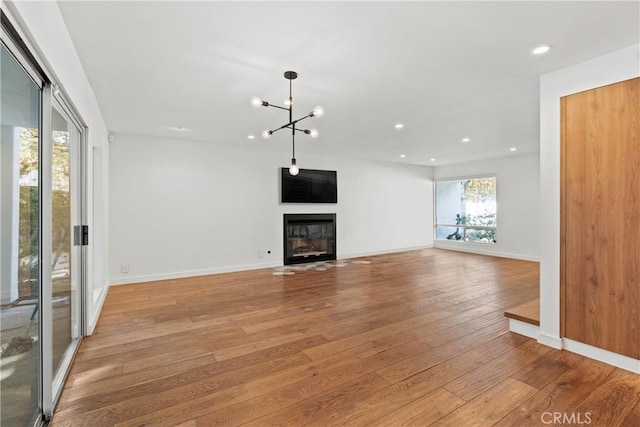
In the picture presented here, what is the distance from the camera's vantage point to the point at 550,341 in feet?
8.57

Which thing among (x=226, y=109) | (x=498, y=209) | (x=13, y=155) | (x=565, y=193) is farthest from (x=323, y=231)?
(x=13, y=155)

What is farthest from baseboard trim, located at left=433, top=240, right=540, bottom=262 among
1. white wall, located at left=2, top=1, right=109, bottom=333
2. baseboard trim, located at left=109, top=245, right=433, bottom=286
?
white wall, located at left=2, top=1, right=109, bottom=333

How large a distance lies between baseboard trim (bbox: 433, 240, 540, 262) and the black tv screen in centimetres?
388

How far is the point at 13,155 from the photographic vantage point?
141 centimetres

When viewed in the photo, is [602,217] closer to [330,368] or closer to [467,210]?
[330,368]

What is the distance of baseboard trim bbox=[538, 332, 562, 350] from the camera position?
2564 millimetres

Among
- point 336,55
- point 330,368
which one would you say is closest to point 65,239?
point 330,368

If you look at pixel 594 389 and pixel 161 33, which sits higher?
pixel 161 33

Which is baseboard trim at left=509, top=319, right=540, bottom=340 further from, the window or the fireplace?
the window

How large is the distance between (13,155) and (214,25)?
1.40 m

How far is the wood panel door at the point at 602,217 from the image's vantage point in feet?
7.29

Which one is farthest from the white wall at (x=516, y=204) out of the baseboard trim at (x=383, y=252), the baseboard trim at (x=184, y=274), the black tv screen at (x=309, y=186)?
the baseboard trim at (x=184, y=274)

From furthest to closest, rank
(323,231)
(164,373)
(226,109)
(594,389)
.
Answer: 1. (323,231)
2. (226,109)
3. (164,373)
4. (594,389)

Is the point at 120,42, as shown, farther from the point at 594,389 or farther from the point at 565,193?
the point at 594,389
